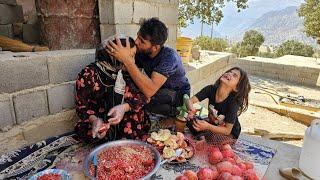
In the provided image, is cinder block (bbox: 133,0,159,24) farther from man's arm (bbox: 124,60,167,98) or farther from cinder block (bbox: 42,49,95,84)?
man's arm (bbox: 124,60,167,98)

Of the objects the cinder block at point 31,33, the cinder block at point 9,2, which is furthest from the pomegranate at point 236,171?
the cinder block at point 9,2

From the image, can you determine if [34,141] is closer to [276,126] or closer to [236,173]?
[236,173]

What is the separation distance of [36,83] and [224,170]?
1.52 meters

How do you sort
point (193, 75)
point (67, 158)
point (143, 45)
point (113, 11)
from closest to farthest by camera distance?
point (67, 158)
point (143, 45)
point (113, 11)
point (193, 75)

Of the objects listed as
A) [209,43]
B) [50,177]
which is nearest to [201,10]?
[209,43]

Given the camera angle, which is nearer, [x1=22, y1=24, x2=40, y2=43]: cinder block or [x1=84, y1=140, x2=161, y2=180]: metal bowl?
[x1=84, y1=140, x2=161, y2=180]: metal bowl

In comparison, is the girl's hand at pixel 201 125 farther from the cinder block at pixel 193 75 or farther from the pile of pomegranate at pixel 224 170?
the cinder block at pixel 193 75

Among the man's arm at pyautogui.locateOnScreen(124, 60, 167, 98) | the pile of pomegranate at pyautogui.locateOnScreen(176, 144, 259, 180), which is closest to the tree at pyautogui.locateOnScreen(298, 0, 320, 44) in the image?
the man's arm at pyautogui.locateOnScreen(124, 60, 167, 98)

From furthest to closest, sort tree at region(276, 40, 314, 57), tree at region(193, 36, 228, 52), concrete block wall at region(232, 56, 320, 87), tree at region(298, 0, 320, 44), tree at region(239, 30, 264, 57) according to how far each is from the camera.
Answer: tree at region(239, 30, 264, 57), tree at region(276, 40, 314, 57), tree at region(193, 36, 228, 52), tree at region(298, 0, 320, 44), concrete block wall at region(232, 56, 320, 87)

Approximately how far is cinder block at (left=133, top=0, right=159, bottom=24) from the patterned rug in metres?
1.43

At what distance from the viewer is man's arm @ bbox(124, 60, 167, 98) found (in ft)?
6.69

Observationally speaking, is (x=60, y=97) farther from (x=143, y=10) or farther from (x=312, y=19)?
(x=312, y=19)

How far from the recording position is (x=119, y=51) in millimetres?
1969

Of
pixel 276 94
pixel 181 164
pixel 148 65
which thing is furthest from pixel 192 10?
pixel 181 164
